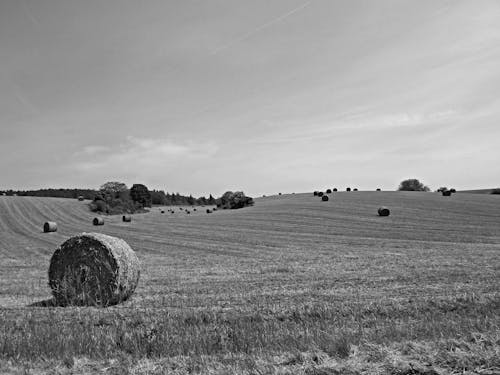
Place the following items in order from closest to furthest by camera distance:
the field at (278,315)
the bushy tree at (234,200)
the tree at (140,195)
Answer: the field at (278,315) < the bushy tree at (234,200) < the tree at (140,195)

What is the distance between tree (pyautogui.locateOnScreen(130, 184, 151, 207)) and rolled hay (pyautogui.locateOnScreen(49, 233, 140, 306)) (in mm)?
82829

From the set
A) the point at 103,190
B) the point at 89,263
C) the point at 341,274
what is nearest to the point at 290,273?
the point at 341,274

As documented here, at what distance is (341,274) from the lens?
1377 cm

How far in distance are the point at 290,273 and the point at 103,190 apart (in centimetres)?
7272

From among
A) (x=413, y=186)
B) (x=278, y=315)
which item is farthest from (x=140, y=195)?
(x=278, y=315)

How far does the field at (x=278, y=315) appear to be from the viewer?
15.3 feet

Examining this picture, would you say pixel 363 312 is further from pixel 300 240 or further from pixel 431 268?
pixel 300 240

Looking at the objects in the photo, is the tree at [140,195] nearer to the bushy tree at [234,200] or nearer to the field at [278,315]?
the bushy tree at [234,200]

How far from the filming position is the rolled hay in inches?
441

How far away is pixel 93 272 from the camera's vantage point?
11891 millimetres

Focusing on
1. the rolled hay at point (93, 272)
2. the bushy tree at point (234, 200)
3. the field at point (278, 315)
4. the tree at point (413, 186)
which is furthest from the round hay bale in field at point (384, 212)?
the tree at point (413, 186)

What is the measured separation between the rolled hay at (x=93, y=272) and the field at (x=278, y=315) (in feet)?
1.97

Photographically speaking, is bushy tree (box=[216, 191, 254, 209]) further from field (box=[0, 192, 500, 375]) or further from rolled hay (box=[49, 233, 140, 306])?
rolled hay (box=[49, 233, 140, 306])

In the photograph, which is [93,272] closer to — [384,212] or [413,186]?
[384,212]
